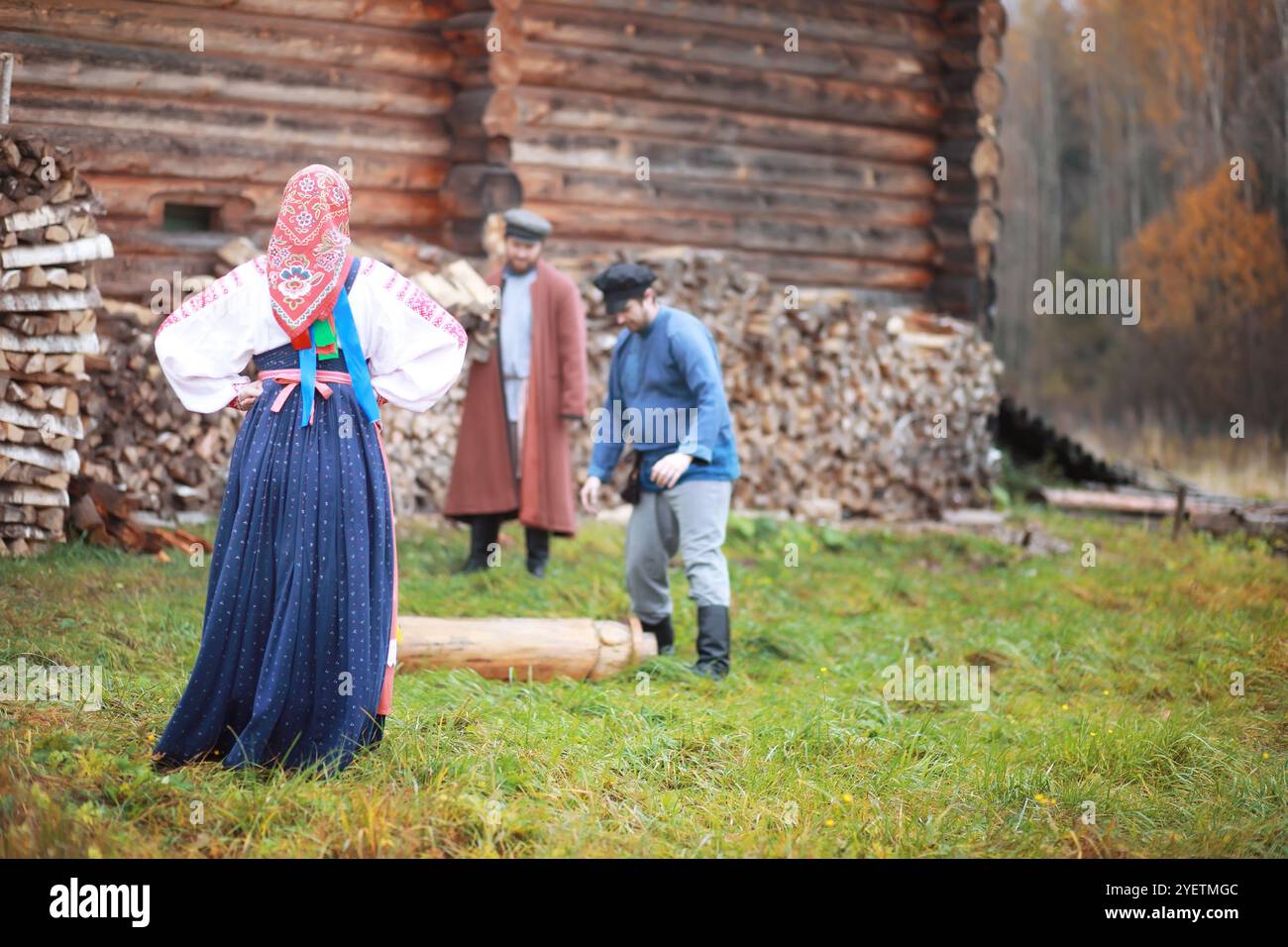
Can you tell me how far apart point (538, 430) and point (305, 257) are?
4.02 meters

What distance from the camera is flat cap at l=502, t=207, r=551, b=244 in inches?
333

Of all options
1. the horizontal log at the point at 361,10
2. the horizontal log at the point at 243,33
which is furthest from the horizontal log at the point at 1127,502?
the horizontal log at the point at 361,10

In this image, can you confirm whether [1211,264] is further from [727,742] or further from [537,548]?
[727,742]

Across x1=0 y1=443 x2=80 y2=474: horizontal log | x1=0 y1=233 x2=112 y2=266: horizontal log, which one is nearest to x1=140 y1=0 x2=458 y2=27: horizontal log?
x1=0 y1=233 x2=112 y2=266: horizontal log

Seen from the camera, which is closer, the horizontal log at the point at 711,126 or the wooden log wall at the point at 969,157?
the horizontal log at the point at 711,126

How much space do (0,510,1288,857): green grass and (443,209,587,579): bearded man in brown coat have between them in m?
0.36

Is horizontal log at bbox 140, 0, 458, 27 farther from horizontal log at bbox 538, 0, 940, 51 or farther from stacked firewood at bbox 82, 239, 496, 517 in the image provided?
stacked firewood at bbox 82, 239, 496, 517

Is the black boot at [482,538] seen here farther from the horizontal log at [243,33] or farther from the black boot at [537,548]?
the horizontal log at [243,33]

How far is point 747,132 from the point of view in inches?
461

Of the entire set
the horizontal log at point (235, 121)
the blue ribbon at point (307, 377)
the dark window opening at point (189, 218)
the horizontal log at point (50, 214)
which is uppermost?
the horizontal log at point (235, 121)

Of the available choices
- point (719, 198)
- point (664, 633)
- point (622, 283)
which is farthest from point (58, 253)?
point (719, 198)

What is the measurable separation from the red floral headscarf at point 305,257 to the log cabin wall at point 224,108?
4427 mm

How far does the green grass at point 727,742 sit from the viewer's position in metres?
4.21

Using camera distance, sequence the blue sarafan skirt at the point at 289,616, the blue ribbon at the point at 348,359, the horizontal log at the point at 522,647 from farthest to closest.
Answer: the horizontal log at the point at 522,647
the blue ribbon at the point at 348,359
the blue sarafan skirt at the point at 289,616
